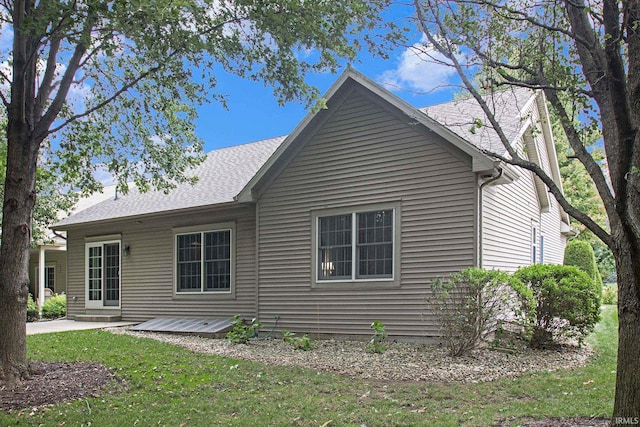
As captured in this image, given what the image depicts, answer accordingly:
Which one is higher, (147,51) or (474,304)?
(147,51)

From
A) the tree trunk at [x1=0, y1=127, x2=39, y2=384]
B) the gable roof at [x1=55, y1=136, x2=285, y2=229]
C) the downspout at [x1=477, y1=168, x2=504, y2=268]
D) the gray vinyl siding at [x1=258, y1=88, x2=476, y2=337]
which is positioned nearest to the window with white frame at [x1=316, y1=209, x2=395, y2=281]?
the gray vinyl siding at [x1=258, y1=88, x2=476, y2=337]

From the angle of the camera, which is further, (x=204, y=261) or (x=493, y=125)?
(x=204, y=261)

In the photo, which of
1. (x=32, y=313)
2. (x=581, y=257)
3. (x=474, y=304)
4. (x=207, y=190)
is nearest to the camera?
(x=474, y=304)

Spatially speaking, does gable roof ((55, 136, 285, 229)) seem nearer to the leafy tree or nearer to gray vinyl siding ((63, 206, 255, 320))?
gray vinyl siding ((63, 206, 255, 320))

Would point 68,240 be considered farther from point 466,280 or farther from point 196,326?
point 466,280

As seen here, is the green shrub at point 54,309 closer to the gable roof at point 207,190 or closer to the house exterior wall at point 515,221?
the gable roof at point 207,190

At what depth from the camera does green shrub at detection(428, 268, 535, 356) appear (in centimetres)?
791

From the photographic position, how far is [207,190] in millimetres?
13914

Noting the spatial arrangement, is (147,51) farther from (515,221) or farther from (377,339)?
(515,221)

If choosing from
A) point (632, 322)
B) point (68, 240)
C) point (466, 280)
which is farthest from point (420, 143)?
point (68, 240)

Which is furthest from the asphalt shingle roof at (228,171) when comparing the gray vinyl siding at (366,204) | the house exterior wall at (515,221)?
the gray vinyl siding at (366,204)

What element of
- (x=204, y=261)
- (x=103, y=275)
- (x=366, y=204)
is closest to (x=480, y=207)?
(x=366, y=204)

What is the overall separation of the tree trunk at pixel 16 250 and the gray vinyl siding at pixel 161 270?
18.9 ft

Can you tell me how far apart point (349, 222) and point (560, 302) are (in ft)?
13.3
